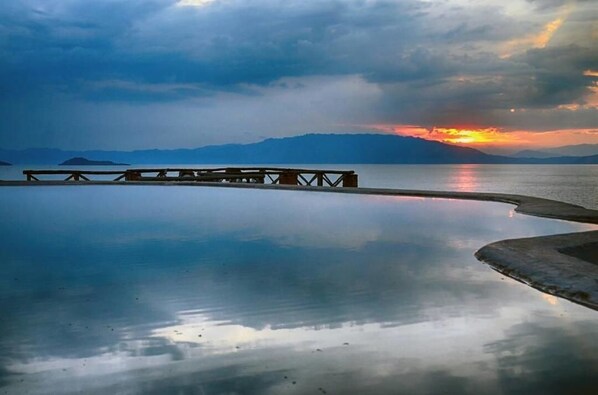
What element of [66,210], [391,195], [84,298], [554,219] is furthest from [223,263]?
[391,195]

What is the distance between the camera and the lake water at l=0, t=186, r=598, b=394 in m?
3.39

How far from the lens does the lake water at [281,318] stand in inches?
134

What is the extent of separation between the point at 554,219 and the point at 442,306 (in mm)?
7584

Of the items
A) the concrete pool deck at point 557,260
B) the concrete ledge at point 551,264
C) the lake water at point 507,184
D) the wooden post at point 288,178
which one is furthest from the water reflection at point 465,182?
the concrete ledge at point 551,264

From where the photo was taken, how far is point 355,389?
10.5 ft

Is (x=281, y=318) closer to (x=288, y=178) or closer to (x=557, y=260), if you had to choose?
(x=557, y=260)

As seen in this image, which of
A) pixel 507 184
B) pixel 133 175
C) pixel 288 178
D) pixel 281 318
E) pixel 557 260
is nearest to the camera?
pixel 281 318

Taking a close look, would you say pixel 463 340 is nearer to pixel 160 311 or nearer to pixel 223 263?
pixel 160 311

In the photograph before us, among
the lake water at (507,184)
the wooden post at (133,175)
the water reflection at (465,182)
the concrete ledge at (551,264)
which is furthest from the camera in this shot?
the water reflection at (465,182)

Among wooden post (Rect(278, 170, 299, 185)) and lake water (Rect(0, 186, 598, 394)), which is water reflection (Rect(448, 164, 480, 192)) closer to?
wooden post (Rect(278, 170, 299, 185))

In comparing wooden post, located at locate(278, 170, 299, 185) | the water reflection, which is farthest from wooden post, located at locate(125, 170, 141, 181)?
the water reflection

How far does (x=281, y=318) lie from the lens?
469 cm

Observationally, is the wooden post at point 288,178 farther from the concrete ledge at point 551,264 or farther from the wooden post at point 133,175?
the concrete ledge at point 551,264

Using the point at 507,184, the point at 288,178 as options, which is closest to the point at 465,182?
the point at 507,184
